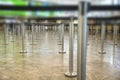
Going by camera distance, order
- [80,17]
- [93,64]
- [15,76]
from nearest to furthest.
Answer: [80,17]
[15,76]
[93,64]

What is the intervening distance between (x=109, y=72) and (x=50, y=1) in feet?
5.70

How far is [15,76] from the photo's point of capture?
2.22 m

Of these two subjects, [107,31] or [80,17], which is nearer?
[80,17]

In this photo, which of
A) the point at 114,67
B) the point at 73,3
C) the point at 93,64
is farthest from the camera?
the point at 93,64

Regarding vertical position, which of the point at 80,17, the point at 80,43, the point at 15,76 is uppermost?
the point at 80,17

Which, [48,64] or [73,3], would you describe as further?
[48,64]

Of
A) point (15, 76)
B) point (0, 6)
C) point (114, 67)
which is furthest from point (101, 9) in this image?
point (114, 67)

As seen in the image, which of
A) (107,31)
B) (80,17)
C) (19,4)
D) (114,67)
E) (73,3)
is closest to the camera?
(19,4)

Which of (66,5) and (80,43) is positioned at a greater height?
(66,5)

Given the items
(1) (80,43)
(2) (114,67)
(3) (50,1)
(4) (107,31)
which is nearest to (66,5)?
(3) (50,1)

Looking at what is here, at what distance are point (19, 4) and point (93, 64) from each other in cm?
215

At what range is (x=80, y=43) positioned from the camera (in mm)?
1104

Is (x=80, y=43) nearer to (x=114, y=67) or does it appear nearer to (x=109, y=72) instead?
(x=109, y=72)

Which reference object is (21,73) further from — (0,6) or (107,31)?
(107,31)
